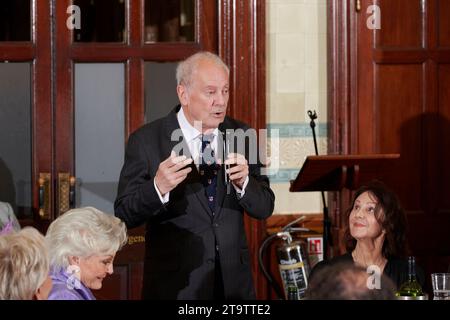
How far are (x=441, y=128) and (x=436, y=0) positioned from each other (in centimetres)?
69

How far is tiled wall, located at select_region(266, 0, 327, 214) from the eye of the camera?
530 centimetres

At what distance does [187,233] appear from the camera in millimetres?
3584

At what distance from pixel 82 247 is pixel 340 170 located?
172 cm

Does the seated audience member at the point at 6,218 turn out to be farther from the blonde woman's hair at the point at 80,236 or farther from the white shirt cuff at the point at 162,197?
the blonde woman's hair at the point at 80,236

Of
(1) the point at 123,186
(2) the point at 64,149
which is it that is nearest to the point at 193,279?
(1) the point at 123,186

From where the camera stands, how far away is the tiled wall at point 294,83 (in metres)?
5.30

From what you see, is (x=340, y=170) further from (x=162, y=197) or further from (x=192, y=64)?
(x=162, y=197)

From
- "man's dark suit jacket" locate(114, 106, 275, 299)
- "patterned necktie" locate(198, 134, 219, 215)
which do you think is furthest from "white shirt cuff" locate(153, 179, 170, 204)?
"patterned necktie" locate(198, 134, 219, 215)

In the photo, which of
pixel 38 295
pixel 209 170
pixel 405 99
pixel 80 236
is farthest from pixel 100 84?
pixel 38 295

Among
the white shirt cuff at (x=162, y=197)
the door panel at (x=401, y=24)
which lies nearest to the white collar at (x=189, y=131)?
the white shirt cuff at (x=162, y=197)

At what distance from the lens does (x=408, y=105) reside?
5387 mm

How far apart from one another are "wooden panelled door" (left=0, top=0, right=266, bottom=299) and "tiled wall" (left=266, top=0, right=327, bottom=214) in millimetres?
97

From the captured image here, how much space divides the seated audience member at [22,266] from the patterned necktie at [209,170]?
121cm
